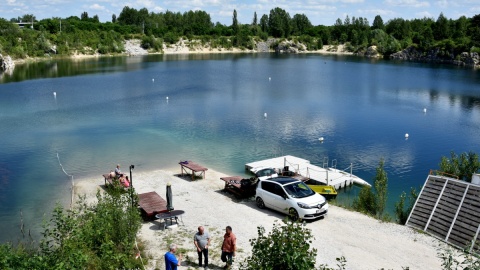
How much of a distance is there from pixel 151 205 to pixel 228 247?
7.84 m

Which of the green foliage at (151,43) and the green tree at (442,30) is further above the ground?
the green tree at (442,30)

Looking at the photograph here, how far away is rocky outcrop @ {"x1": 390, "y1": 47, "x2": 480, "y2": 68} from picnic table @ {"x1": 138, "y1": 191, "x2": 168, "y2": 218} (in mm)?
147018

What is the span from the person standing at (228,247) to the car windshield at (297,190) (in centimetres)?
664

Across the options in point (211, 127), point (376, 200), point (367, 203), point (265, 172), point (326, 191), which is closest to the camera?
point (376, 200)

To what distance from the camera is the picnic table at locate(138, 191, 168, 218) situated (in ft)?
73.4

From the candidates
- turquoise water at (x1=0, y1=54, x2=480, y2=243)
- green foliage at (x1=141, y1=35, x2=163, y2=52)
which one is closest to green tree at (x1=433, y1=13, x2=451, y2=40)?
turquoise water at (x1=0, y1=54, x2=480, y2=243)

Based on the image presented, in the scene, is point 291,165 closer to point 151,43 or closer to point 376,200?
point 376,200

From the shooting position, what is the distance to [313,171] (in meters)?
33.9

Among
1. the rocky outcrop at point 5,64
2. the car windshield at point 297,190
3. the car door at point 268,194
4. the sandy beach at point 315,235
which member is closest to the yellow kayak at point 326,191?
the sandy beach at point 315,235

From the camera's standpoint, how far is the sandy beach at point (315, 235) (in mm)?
18062

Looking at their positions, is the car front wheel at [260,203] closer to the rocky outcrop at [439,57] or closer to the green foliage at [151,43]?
the rocky outcrop at [439,57]

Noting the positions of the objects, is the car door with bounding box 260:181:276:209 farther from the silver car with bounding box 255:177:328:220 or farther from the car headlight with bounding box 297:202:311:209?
the car headlight with bounding box 297:202:311:209

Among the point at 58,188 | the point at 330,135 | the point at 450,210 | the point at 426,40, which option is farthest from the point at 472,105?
the point at 426,40

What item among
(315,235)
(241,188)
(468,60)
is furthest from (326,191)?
(468,60)
